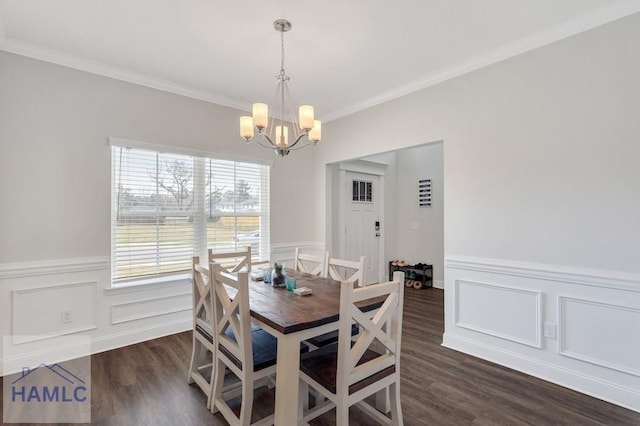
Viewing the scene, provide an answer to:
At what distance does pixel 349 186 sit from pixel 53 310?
3.84 metres

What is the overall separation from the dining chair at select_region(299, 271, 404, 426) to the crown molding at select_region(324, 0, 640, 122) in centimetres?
229

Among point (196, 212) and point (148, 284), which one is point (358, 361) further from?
point (196, 212)

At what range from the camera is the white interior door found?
4.90m

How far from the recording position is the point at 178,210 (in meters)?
3.41

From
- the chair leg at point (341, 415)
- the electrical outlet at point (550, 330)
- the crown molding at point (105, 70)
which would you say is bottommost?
the chair leg at point (341, 415)

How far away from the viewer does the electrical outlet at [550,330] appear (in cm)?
238

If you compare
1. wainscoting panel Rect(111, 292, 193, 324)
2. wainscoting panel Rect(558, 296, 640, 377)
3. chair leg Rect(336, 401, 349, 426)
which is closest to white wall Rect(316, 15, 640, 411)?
wainscoting panel Rect(558, 296, 640, 377)

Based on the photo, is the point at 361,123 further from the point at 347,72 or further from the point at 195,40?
the point at 195,40

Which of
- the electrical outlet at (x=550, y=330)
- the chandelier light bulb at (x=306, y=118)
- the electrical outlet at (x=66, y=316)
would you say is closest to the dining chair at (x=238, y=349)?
the chandelier light bulb at (x=306, y=118)

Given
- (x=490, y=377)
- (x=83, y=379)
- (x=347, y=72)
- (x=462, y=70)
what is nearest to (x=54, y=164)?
(x=83, y=379)

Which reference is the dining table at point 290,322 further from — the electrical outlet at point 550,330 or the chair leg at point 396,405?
the electrical outlet at point 550,330

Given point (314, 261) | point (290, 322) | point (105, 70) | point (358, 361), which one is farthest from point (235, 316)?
point (105, 70)

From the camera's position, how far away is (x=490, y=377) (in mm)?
2434

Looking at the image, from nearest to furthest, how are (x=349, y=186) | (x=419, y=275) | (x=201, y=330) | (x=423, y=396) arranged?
(x=423, y=396)
(x=201, y=330)
(x=349, y=186)
(x=419, y=275)
